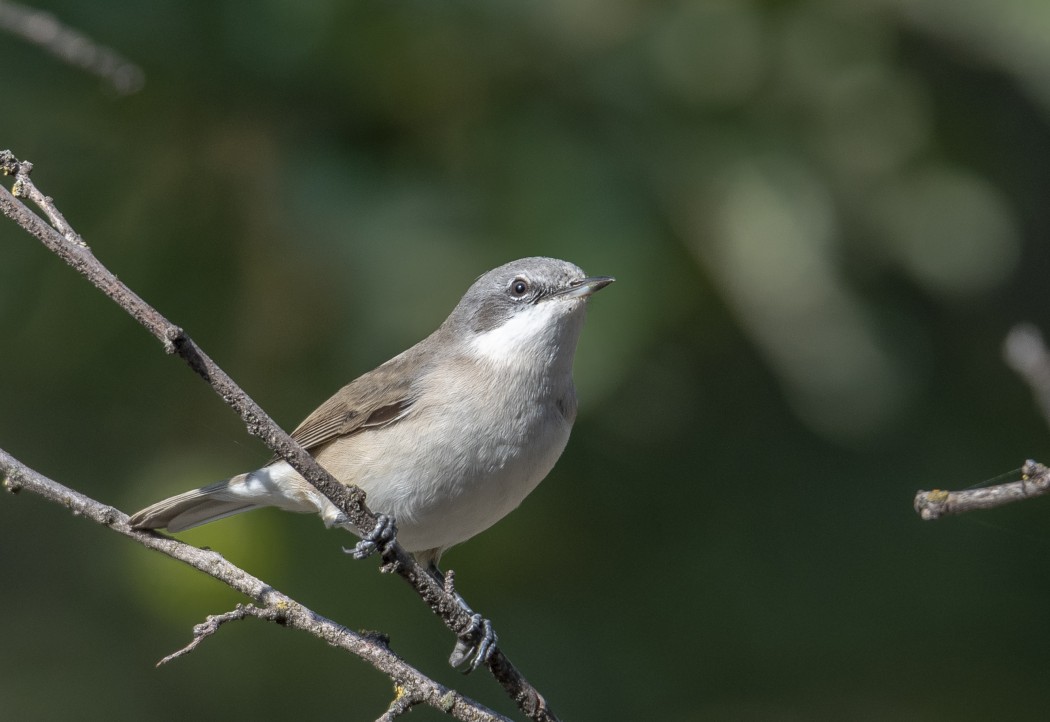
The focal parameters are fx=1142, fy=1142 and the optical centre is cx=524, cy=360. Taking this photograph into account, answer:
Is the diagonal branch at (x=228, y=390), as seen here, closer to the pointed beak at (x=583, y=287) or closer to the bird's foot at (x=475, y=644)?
the bird's foot at (x=475, y=644)

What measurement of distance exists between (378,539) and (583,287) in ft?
4.70

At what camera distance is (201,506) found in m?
3.75

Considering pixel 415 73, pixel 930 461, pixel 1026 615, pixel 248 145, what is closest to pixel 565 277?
pixel 415 73

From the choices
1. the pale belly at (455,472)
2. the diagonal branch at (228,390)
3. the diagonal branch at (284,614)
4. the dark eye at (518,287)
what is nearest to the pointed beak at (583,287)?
the dark eye at (518,287)

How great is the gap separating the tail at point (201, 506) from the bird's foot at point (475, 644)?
1.09 metres

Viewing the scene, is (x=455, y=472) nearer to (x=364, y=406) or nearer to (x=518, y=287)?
(x=364, y=406)

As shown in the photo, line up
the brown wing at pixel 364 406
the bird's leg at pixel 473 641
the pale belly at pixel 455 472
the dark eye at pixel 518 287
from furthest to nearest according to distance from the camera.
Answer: the dark eye at pixel 518 287 → the brown wing at pixel 364 406 → the pale belly at pixel 455 472 → the bird's leg at pixel 473 641

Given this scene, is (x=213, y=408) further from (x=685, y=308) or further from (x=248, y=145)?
(x=685, y=308)

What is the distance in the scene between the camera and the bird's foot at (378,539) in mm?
2211

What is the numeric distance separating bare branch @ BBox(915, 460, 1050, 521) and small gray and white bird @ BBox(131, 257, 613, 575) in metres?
1.93

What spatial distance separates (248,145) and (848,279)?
7.63 ft

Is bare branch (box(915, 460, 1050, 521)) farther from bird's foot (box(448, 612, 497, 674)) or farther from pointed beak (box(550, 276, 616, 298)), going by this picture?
pointed beak (box(550, 276, 616, 298))

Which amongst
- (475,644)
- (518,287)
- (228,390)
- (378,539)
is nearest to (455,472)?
(475,644)

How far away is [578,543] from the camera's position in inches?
188
